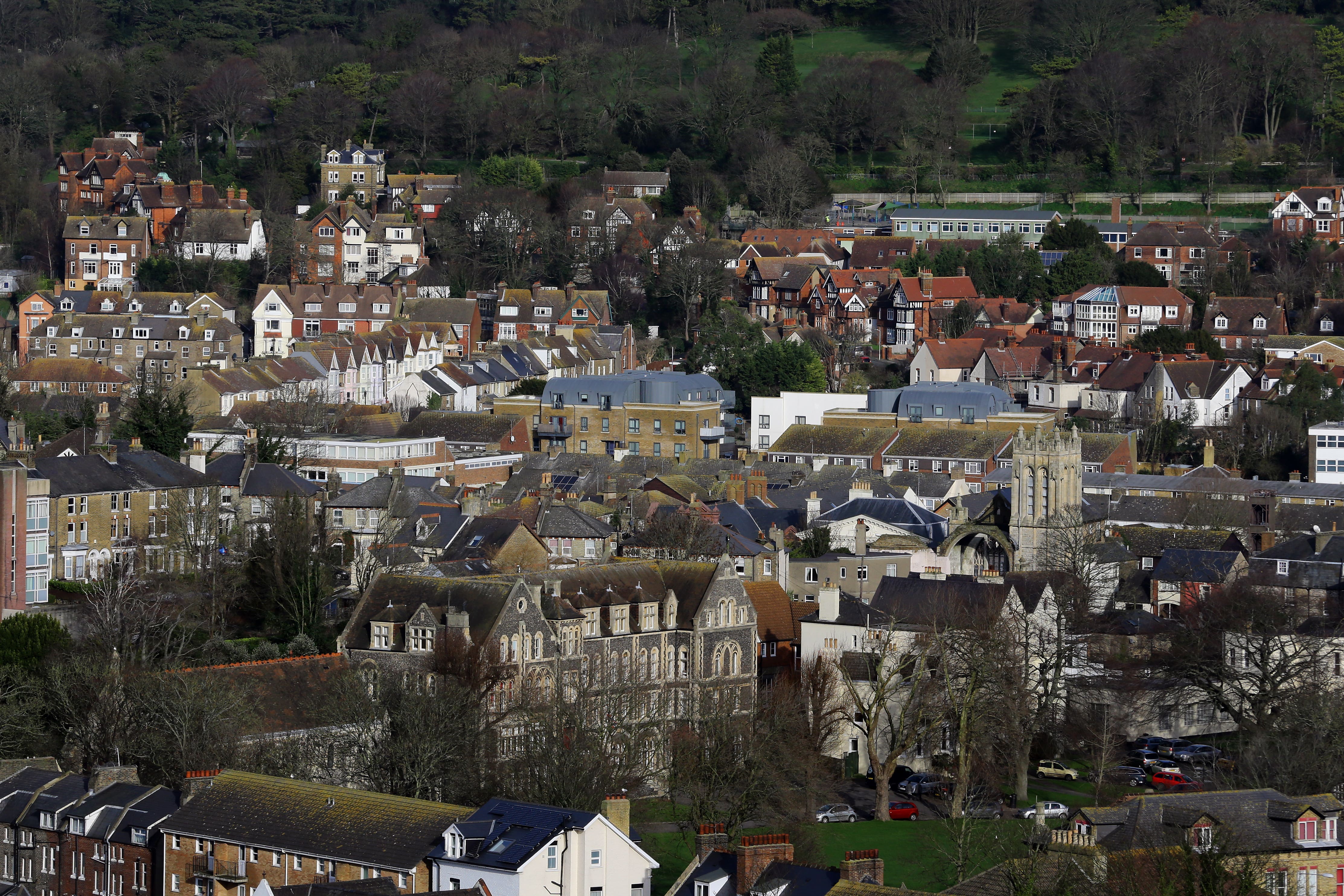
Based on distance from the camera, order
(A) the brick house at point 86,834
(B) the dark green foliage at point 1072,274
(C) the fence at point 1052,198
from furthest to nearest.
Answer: (C) the fence at point 1052,198 < (B) the dark green foliage at point 1072,274 < (A) the brick house at point 86,834

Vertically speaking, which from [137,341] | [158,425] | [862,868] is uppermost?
[862,868]

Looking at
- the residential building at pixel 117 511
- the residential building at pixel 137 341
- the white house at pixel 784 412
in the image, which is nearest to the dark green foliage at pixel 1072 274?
the white house at pixel 784 412

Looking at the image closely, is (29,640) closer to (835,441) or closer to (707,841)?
(707,841)

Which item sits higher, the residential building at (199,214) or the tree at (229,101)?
the tree at (229,101)

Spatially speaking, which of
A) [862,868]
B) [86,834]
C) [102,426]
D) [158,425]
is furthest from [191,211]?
[862,868]

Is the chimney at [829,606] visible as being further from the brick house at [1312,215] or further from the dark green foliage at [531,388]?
the brick house at [1312,215]

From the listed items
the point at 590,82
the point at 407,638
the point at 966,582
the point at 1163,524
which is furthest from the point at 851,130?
the point at 407,638

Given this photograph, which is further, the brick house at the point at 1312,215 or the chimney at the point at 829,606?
the brick house at the point at 1312,215

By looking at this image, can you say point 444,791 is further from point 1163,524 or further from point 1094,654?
point 1163,524
